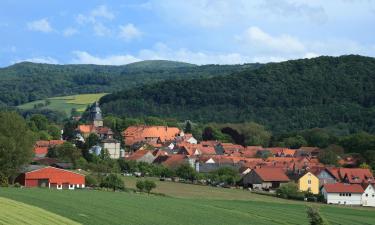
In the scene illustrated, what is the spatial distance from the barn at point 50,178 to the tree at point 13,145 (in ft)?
7.60

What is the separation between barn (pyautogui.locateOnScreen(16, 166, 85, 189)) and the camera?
61.3 meters

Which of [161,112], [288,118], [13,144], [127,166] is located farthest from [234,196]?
[161,112]

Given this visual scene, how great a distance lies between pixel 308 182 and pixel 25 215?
50565mm

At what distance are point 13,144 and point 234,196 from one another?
731 inches

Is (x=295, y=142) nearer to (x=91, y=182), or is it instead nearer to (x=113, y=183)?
(x=91, y=182)

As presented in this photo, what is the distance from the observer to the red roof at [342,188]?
6862cm

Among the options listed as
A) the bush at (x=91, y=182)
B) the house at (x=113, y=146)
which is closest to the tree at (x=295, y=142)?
the house at (x=113, y=146)

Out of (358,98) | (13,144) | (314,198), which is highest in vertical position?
(358,98)

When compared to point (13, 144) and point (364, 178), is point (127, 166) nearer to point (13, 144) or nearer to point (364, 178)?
point (364, 178)

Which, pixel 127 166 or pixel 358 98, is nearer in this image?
pixel 127 166

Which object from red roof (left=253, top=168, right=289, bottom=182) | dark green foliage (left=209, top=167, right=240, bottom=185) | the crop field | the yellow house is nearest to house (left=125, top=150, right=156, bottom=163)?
dark green foliage (left=209, top=167, right=240, bottom=185)

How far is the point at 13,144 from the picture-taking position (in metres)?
56.6

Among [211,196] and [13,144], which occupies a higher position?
[13,144]

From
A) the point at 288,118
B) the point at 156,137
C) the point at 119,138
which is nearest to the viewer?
the point at 119,138
